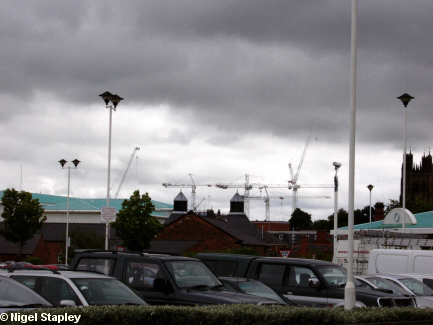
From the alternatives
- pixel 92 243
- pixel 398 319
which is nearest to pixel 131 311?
pixel 398 319

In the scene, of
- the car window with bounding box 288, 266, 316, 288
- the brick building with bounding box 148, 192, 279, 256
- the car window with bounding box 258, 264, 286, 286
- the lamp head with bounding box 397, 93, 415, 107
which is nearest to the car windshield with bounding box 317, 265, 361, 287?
the car window with bounding box 288, 266, 316, 288

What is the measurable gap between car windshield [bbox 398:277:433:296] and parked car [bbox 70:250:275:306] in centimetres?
731

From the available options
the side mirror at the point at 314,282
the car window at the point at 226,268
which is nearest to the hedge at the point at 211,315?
the side mirror at the point at 314,282

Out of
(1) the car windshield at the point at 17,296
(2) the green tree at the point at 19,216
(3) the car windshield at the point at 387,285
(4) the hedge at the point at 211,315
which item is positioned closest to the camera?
(4) the hedge at the point at 211,315

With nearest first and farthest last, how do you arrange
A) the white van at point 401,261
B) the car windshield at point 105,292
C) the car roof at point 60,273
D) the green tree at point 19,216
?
the car windshield at point 105,292 < the car roof at point 60,273 < the white van at point 401,261 < the green tree at point 19,216

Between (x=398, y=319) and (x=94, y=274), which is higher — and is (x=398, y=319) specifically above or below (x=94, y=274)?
below

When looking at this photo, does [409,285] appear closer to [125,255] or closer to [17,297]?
[125,255]

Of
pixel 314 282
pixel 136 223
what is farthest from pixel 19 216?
pixel 314 282

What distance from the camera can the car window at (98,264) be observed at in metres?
14.2

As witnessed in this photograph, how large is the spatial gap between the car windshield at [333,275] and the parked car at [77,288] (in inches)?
252

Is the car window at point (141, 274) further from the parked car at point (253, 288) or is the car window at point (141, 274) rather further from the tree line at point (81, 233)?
the tree line at point (81, 233)

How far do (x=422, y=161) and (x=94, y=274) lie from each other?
636 feet

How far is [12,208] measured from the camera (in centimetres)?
6247

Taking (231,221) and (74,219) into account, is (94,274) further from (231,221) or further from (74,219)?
(74,219)
